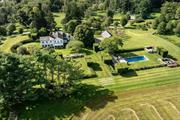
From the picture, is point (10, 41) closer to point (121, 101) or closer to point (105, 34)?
point (105, 34)

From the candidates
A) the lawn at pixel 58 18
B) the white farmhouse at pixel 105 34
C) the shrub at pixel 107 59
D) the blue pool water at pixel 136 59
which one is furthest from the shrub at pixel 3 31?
the blue pool water at pixel 136 59

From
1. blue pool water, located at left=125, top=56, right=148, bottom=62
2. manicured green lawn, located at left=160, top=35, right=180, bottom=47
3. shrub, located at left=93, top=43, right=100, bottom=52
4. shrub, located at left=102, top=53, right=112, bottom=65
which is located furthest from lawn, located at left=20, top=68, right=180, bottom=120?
manicured green lawn, located at left=160, top=35, right=180, bottom=47

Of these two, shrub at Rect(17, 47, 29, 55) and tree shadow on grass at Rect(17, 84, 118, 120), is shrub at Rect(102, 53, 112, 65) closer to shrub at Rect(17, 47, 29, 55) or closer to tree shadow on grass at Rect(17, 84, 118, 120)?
tree shadow on grass at Rect(17, 84, 118, 120)

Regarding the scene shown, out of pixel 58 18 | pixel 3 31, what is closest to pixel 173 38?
pixel 58 18

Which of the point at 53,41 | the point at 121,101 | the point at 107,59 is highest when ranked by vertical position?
the point at 53,41

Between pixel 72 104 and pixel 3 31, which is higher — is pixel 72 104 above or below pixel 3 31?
below

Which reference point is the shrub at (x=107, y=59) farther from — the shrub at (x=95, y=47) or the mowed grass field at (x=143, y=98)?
the shrub at (x=95, y=47)

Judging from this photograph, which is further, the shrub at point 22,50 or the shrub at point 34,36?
the shrub at point 34,36

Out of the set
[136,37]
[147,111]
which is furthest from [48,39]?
[147,111]
